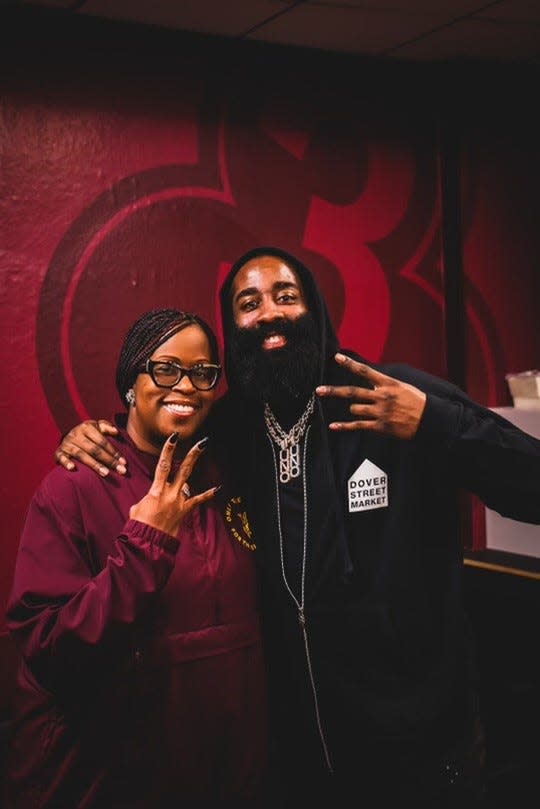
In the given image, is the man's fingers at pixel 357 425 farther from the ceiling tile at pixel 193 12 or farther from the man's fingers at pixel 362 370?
the ceiling tile at pixel 193 12

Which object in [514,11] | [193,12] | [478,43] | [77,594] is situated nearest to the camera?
[77,594]

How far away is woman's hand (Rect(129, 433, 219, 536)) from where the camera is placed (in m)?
1.73

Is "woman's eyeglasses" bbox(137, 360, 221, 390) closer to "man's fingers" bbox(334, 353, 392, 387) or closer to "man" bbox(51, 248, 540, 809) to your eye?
"man" bbox(51, 248, 540, 809)

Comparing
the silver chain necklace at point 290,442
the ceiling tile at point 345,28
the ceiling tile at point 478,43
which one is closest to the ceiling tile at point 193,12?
the ceiling tile at point 345,28

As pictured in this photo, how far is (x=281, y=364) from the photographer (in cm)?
223

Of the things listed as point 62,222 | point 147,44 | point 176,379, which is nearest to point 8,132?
point 62,222

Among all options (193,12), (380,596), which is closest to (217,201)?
(193,12)

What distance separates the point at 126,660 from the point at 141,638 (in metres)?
0.06

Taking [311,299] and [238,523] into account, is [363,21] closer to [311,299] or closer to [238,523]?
[311,299]

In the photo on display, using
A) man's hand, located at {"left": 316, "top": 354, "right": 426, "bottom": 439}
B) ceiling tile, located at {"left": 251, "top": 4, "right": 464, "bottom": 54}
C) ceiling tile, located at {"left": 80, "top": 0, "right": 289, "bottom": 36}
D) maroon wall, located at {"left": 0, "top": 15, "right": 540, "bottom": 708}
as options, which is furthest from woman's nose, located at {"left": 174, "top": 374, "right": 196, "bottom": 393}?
ceiling tile, located at {"left": 251, "top": 4, "right": 464, "bottom": 54}

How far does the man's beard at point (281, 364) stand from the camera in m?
2.24

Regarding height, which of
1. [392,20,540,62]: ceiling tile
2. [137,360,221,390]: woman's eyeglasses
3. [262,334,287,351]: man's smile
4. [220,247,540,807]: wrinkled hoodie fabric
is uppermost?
[392,20,540,62]: ceiling tile

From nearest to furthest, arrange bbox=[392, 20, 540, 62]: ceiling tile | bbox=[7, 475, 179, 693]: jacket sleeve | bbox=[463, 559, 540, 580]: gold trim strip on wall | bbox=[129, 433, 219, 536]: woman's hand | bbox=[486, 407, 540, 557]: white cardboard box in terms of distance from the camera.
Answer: bbox=[7, 475, 179, 693]: jacket sleeve < bbox=[129, 433, 219, 536]: woman's hand < bbox=[463, 559, 540, 580]: gold trim strip on wall < bbox=[392, 20, 540, 62]: ceiling tile < bbox=[486, 407, 540, 557]: white cardboard box

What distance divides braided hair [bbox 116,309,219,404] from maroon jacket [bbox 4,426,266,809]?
0.86 feet
